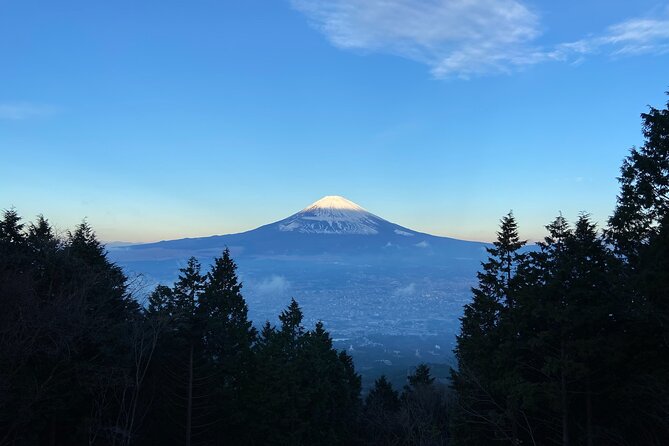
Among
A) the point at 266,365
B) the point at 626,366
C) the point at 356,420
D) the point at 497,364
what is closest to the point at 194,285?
the point at 266,365

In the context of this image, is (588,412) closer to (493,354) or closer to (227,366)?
(493,354)

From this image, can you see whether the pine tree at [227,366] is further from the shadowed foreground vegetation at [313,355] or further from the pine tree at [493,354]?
the pine tree at [493,354]

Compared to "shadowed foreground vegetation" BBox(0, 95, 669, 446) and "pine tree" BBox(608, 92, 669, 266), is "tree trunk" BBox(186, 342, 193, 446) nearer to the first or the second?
"shadowed foreground vegetation" BBox(0, 95, 669, 446)

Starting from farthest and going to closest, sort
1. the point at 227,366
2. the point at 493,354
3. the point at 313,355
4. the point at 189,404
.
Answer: the point at 313,355
the point at 227,366
the point at 189,404
the point at 493,354

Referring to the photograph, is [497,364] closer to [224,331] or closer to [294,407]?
[294,407]

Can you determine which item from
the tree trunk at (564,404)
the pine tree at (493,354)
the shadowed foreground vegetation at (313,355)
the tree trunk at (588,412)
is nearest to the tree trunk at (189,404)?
the shadowed foreground vegetation at (313,355)

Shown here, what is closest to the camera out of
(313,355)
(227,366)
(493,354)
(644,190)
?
(644,190)

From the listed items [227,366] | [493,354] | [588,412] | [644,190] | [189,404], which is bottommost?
[189,404]

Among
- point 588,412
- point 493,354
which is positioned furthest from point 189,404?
point 588,412

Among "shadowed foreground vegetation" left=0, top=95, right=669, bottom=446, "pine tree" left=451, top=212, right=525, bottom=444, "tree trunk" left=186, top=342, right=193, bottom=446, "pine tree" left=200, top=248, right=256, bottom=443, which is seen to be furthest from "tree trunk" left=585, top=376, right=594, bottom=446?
"tree trunk" left=186, top=342, right=193, bottom=446
